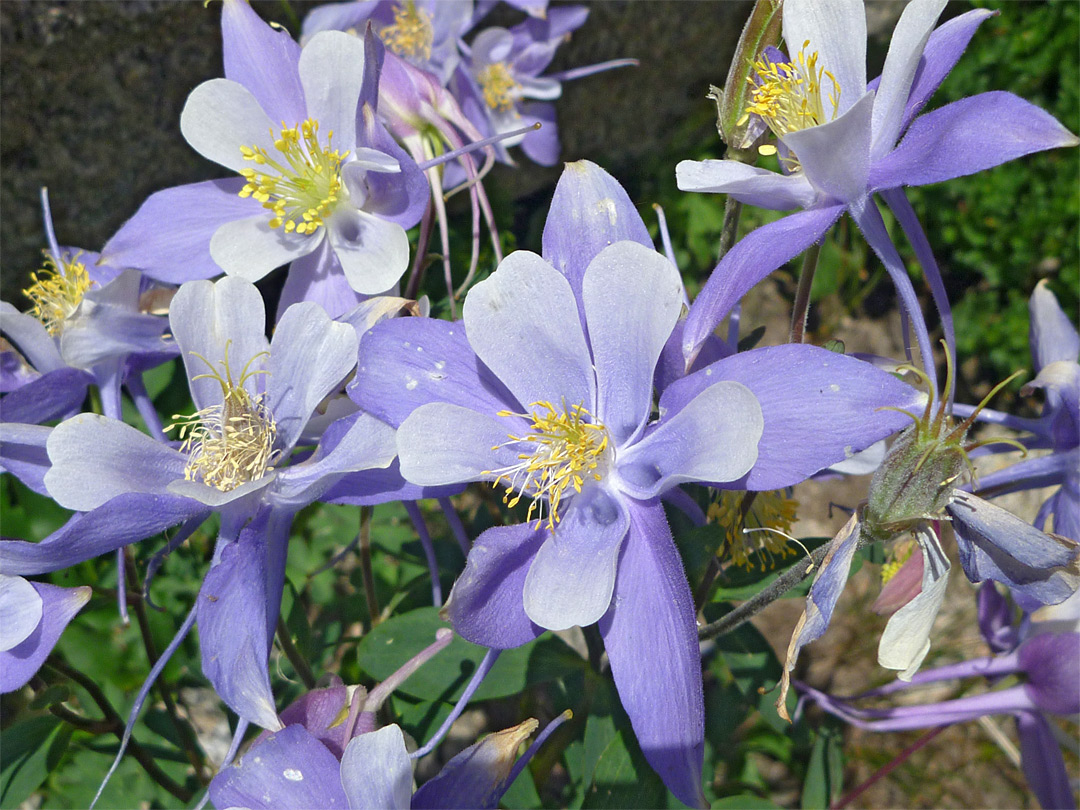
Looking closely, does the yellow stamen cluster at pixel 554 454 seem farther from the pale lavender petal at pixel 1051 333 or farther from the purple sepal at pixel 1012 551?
the pale lavender petal at pixel 1051 333

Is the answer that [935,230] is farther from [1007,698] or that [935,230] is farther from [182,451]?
[182,451]

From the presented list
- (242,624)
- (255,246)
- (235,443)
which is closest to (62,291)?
(255,246)

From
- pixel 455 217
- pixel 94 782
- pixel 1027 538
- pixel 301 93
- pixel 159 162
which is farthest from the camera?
pixel 455 217

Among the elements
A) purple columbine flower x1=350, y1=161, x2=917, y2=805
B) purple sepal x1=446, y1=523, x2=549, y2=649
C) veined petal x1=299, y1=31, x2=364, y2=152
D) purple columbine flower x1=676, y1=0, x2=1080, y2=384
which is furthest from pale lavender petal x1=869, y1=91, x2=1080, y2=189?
veined petal x1=299, y1=31, x2=364, y2=152

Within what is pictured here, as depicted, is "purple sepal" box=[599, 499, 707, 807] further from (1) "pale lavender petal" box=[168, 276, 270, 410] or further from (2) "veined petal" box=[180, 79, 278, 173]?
(2) "veined petal" box=[180, 79, 278, 173]

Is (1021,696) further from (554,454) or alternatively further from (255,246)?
(255,246)

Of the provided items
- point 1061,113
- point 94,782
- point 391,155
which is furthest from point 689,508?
point 1061,113
